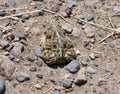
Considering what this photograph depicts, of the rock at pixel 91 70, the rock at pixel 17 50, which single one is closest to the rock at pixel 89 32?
the rock at pixel 91 70

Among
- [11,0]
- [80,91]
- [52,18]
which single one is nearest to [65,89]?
[80,91]

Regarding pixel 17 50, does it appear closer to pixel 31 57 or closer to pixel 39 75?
pixel 31 57

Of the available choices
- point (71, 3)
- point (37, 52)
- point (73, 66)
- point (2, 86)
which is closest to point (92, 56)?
point (73, 66)

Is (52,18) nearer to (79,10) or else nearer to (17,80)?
(79,10)

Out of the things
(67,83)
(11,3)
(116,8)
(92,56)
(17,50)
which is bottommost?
(67,83)

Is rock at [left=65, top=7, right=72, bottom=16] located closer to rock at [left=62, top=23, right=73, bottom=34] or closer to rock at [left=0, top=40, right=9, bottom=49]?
rock at [left=62, top=23, right=73, bottom=34]

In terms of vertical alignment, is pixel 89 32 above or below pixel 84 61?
above

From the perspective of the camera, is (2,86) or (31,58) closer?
(2,86)
